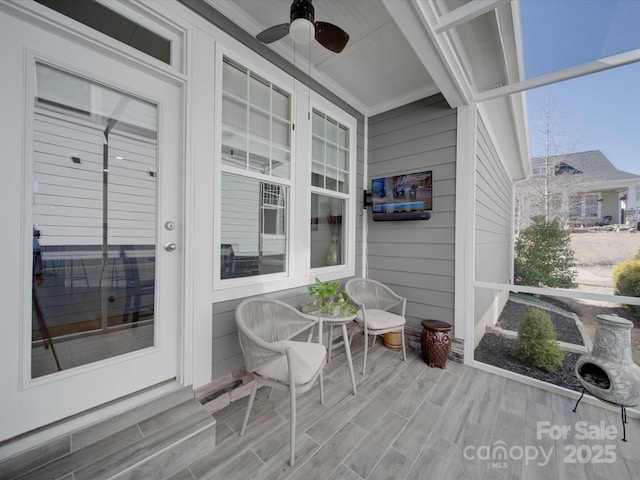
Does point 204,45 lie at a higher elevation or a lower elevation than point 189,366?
higher

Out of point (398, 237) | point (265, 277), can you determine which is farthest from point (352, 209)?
point (265, 277)

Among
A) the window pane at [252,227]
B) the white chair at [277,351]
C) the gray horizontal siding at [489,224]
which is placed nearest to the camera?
the white chair at [277,351]

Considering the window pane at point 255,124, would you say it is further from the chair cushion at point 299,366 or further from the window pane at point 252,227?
the chair cushion at point 299,366

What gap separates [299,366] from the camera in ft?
5.41

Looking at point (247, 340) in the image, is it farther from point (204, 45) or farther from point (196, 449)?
point (204, 45)

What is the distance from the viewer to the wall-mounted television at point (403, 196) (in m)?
2.98

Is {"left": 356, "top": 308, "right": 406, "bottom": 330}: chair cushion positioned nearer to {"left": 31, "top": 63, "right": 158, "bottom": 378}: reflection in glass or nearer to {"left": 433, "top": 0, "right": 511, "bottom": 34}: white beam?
{"left": 31, "top": 63, "right": 158, "bottom": 378}: reflection in glass

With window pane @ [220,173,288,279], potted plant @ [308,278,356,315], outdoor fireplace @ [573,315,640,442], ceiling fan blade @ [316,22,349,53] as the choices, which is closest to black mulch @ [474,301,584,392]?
outdoor fireplace @ [573,315,640,442]

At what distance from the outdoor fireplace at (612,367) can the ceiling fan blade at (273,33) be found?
3.18 metres

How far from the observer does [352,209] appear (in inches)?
132

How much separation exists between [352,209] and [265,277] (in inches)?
63.8

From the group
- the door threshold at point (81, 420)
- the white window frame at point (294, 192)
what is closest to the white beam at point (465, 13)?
the white window frame at point (294, 192)

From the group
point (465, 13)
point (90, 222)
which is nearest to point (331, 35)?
point (465, 13)

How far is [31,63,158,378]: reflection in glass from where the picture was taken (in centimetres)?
135
